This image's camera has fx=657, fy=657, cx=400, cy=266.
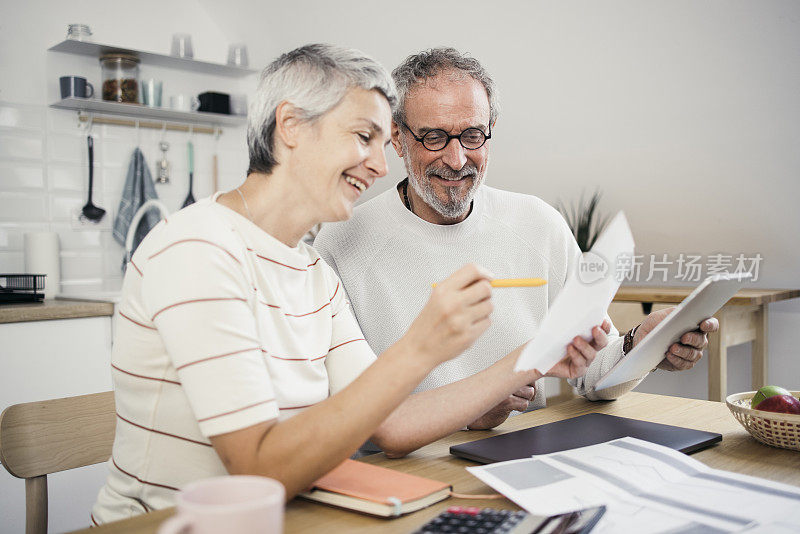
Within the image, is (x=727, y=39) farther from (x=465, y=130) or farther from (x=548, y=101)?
(x=465, y=130)

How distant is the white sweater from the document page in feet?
1.88

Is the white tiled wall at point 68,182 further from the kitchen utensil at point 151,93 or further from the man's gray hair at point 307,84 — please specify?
the man's gray hair at point 307,84

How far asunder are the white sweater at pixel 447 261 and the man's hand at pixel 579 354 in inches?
14.5

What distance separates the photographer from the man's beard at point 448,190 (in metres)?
1.50

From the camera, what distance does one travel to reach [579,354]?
A: 3.61ft

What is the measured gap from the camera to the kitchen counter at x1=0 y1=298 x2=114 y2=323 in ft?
7.32

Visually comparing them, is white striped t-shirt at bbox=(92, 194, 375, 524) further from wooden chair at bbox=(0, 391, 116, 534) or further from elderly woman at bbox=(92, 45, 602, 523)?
wooden chair at bbox=(0, 391, 116, 534)

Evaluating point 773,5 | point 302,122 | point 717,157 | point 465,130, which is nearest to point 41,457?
point 302,122

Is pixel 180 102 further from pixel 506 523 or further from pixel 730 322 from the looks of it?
pixel 506 523

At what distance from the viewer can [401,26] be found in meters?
3.24

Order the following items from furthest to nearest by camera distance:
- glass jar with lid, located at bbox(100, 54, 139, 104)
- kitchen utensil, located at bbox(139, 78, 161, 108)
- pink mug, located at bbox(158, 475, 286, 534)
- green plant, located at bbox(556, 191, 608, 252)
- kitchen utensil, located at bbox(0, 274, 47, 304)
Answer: kitchen utensil, located at bbox(139, 78, 161, 108)
glass jar with lid, located at bbox(100, 54, 139, 104)
green plant, located at bbox(556, 191, 608, 252)
kitchen utensil, located at bbox(0, 274, 47, 304)
pink mug, located at bbox(158, 475, 286, 534)

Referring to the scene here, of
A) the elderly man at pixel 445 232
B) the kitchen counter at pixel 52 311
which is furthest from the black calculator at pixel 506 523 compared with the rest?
the kitchen counter at pixel 52 311

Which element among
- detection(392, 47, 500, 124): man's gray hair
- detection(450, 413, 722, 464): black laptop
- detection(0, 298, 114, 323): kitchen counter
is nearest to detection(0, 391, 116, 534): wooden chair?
detection(450, 413, 722, 464): black laptop

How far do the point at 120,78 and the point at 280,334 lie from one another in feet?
8.46
